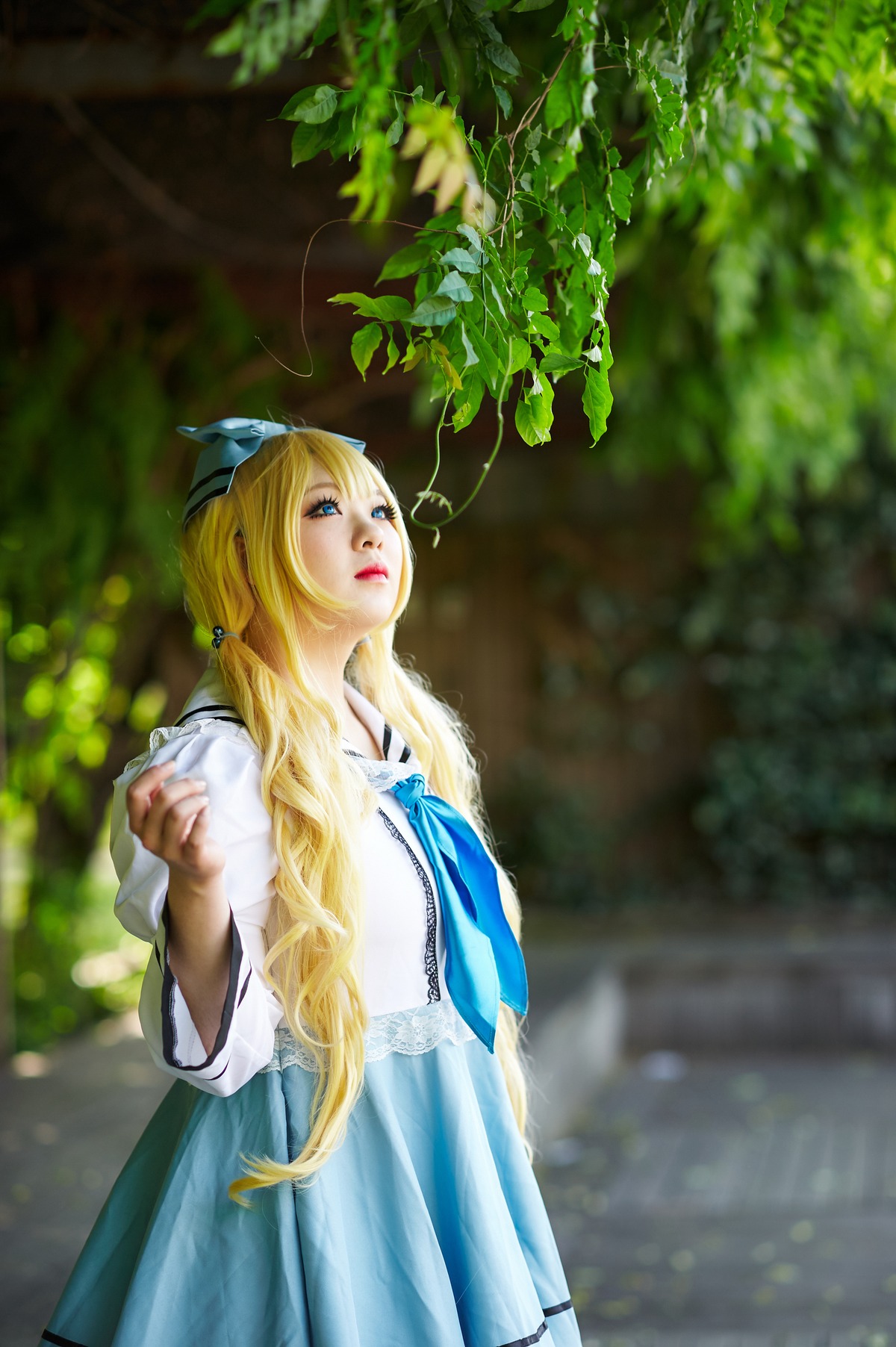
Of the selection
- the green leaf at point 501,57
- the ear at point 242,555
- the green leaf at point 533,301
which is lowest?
the ear at point 242,555

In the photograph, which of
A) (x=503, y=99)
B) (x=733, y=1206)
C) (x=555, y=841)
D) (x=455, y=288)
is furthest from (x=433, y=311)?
(x=555, y=841)

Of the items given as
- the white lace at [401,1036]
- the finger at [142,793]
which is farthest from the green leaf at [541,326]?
the white lace at [401,1036]

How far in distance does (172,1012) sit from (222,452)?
0.64 metres

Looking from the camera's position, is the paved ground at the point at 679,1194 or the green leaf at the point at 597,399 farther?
the paved ground at the point at 679,1194

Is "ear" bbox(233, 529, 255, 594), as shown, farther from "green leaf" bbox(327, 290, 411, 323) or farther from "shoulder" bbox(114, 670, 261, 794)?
"green leaf" bbox(327, 290, 411, 323)

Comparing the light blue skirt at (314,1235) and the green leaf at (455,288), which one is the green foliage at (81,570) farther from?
the green leaf at (455,288)

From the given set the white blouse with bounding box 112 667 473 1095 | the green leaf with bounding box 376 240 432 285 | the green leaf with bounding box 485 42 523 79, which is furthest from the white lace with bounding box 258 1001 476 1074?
the green leaf with bounding box 485 42 523 79

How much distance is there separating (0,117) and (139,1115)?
2.89 m

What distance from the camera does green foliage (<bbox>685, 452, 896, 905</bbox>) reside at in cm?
669

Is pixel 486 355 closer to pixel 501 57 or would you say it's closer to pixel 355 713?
pixel 501 57

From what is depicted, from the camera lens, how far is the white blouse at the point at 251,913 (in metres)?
1.29

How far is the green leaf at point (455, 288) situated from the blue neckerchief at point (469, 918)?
576 millimetres

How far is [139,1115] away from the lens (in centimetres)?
397

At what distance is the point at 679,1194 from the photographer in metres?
3.79
